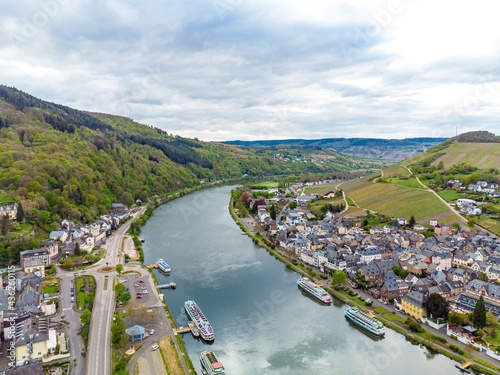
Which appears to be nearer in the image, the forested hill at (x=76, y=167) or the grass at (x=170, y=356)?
the grass at (x=170, y=356)

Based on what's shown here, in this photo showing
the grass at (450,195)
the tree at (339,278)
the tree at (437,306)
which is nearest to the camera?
the tree at (437,306)

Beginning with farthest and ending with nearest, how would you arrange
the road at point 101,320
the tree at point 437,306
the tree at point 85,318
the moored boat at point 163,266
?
the moored boat at point 163,266 → the tree at point 437,306 → the tree at point 85,318 → the road at point 101,320

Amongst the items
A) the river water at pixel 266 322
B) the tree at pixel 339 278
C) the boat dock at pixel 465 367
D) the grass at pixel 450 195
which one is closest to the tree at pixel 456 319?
the river water at pixel 266 322

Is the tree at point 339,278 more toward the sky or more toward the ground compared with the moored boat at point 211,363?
more toward the sky

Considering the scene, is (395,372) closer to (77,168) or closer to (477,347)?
(477,347)

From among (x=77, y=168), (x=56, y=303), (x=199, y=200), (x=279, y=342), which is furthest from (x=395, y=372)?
(x=199, y=200)

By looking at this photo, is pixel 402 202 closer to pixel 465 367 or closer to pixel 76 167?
pixel 465 367

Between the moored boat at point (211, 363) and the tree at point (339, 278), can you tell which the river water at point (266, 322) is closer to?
the moored boat at point (211, 363)
